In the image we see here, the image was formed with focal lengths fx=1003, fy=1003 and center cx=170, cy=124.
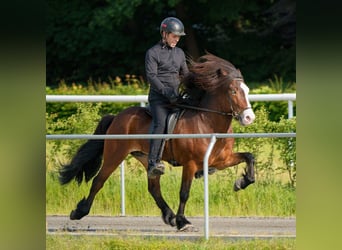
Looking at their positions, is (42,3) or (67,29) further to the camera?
(67,29)

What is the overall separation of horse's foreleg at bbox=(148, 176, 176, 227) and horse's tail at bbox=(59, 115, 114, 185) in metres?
0.65

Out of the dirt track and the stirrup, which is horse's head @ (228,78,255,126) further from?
the dirt track

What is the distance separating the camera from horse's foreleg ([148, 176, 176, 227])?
311 inches

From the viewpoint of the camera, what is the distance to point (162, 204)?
8.14 m

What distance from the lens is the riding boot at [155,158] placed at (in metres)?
7.83

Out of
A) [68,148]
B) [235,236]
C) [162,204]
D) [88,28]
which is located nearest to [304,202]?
[235,236]

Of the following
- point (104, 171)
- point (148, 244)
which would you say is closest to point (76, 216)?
point (104, 171)

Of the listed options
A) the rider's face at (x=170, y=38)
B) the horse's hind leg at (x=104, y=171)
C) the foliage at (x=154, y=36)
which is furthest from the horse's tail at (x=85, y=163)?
the foliage at (x=154, y=36)

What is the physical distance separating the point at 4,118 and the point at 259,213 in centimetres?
732

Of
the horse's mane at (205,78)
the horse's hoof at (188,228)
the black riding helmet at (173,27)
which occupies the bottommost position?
the horse's hoof at (188,228)

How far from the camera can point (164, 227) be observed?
8.01 m

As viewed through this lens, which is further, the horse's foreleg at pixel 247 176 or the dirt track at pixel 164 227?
the horse's foreleg at pixel 247 176

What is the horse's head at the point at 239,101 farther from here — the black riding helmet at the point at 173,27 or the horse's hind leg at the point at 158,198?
the horse's hind leg at the point at 158,198

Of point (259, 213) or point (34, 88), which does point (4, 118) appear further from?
Result: point (259, 213)
